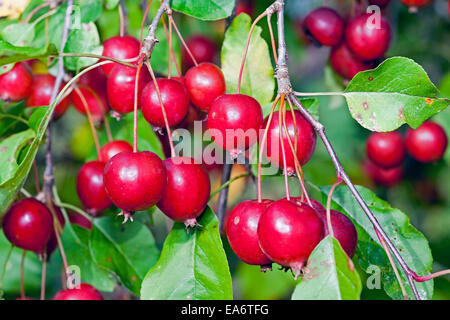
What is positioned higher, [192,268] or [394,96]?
[394,96]

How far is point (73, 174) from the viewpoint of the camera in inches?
114

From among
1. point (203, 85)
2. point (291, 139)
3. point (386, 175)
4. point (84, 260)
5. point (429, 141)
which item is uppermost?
point (203, 85)

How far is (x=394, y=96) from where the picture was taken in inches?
50.4

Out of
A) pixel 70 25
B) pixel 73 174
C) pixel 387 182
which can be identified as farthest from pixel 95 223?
pixel 387 182

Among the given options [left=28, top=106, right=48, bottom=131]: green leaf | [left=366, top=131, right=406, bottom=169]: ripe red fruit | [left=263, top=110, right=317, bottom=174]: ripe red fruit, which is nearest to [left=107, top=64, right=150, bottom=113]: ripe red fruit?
[left=28, top=106, right=48, bottom=131]: green leaf

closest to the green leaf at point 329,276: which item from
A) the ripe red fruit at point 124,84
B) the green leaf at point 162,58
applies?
the ripe red fruit at point 124,84

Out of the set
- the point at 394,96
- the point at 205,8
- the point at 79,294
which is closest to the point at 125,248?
the point at 79,294

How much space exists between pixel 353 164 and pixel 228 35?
1402mm

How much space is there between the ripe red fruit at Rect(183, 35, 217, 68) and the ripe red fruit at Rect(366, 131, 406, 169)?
79cm

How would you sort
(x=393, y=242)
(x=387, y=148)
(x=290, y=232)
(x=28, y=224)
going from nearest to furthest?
(x=290, y=232) → (x=393, y=242) → (x=28, y=224) → (x=387, y=148)

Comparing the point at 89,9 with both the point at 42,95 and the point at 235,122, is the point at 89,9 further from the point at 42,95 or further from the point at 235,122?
the point at 235,122

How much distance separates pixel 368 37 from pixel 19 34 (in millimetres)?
1178
